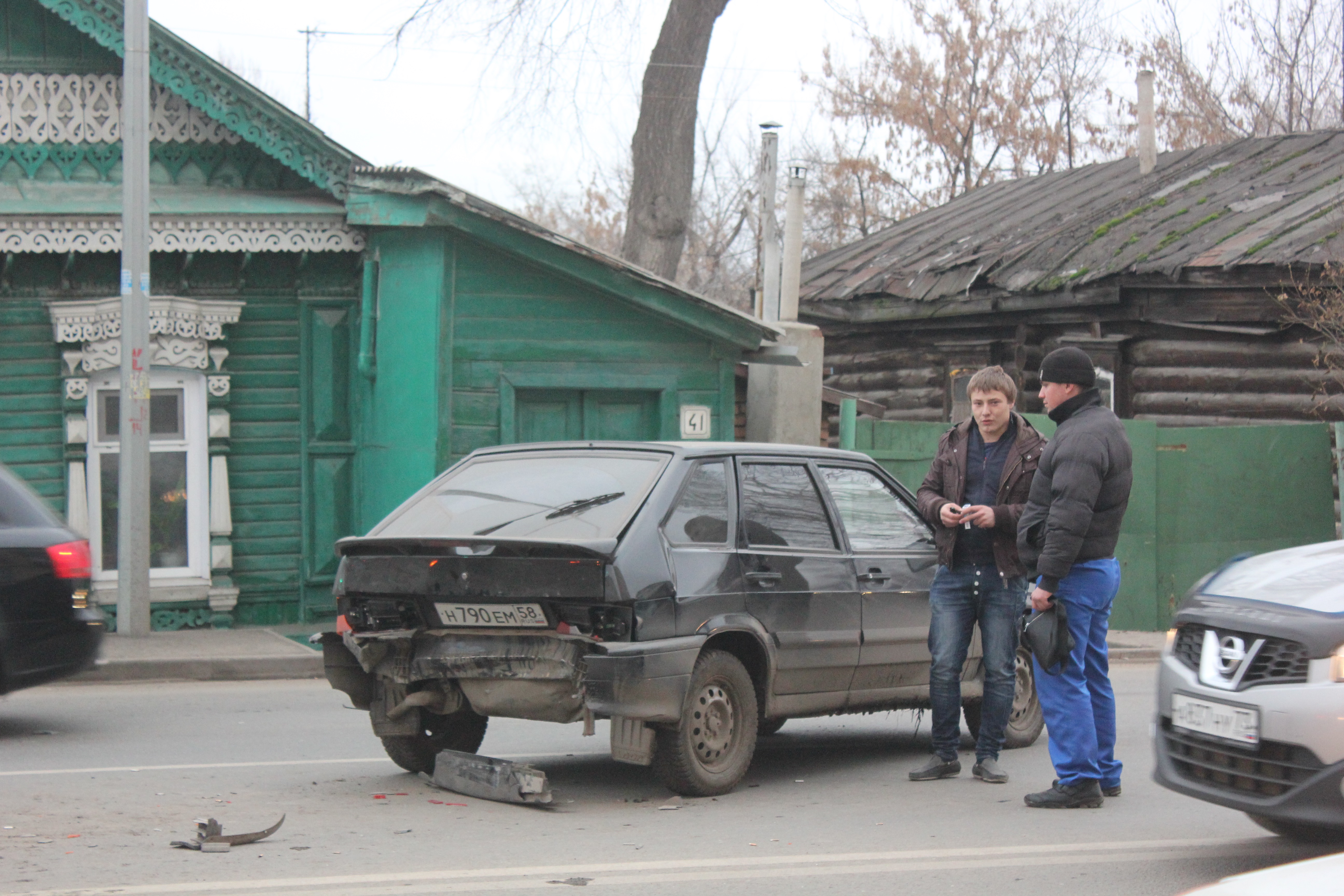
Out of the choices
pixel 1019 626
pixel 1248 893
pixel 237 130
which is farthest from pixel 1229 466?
pixel 1248 893

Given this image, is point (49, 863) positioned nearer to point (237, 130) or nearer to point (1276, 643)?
Result: point (1276, 643)

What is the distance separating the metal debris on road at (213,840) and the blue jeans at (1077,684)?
3.19 m

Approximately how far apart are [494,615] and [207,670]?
5.60 m

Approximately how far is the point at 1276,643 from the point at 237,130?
1048 centimetres

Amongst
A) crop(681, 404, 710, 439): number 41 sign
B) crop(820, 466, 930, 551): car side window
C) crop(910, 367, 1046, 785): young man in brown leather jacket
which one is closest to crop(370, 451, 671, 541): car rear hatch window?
crop(820, 466, 930, 551): car side window

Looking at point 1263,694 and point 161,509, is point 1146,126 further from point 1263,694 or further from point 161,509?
point 1263,694

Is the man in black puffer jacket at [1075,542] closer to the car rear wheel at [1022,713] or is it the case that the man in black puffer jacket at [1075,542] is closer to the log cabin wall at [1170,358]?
the car rear wheel at [1022,713]

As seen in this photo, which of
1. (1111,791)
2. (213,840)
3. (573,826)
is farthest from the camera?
(1111,791)

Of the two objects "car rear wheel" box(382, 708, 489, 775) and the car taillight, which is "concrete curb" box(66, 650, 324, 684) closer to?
the car taillight

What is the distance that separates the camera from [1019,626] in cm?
696

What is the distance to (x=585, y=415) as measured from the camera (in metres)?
13.4

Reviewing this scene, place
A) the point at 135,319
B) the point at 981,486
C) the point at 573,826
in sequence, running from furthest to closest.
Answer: the point at 135,319 → the point at 981,486 → the point at 573,826

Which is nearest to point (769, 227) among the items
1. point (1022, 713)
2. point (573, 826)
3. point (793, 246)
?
point (793, 246)

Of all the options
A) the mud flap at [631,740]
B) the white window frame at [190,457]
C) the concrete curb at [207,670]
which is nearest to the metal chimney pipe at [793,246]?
the white window frame at [190,457]
